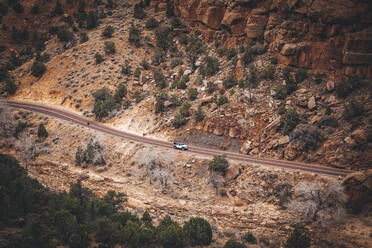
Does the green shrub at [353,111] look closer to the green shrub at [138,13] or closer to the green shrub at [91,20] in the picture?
the green shrub at [138,13]

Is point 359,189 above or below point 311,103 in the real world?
below

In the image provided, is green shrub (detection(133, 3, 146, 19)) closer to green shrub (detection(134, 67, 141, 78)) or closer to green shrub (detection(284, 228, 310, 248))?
green shrub (detection(134, 67, 141, 78))

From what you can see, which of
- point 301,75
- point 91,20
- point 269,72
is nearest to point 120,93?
point 91,20

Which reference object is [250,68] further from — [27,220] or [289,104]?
[27,220]

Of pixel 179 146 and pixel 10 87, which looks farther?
pixel 10 87

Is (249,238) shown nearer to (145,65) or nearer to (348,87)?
(348,87)

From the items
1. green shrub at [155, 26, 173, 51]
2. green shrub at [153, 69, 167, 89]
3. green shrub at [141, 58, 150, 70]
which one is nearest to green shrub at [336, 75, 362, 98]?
green shrub at [153, 69, 167, 89]

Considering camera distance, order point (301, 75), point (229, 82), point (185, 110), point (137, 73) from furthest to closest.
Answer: point (137, 73) → point (229, 82) → point (185, 110) → point (301, 75)
